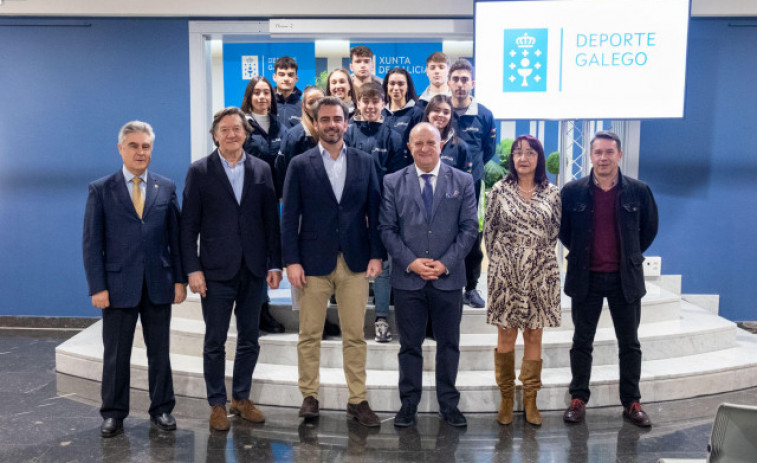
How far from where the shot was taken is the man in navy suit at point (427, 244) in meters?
3.91

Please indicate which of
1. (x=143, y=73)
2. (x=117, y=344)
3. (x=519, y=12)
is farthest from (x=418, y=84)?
(x=117, y=344)

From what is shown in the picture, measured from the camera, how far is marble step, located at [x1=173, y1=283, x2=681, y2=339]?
196 inches

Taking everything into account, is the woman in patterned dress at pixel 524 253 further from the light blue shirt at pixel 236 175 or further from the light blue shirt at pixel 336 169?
the light blue shirt at pixel 236 175

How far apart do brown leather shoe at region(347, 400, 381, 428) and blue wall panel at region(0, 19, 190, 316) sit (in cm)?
318

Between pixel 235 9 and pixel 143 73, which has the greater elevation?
pixel 235 9

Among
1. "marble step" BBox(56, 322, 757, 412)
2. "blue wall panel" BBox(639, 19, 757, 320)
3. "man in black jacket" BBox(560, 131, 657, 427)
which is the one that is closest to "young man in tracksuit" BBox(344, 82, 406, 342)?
"marble step" BBox(56, 322, 757, 412)

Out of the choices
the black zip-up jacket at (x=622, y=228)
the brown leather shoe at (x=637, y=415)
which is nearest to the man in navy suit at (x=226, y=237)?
the black zip-up jacket at (x=622, y=228)

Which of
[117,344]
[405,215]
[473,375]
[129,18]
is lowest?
[473,375]

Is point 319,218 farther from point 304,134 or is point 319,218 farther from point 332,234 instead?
point 304,134

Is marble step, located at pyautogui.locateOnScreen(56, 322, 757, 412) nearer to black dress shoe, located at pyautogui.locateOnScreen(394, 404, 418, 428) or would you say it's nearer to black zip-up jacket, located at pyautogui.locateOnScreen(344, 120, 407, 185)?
black dress shoe, located at pyautogui.locateOnScreen(394, 404, 418, 428)

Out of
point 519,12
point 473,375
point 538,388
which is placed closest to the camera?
point 538,388

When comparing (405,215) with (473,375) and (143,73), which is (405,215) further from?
(143,73)

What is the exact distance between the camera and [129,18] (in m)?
6.32

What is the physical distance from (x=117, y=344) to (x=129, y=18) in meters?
3.53
